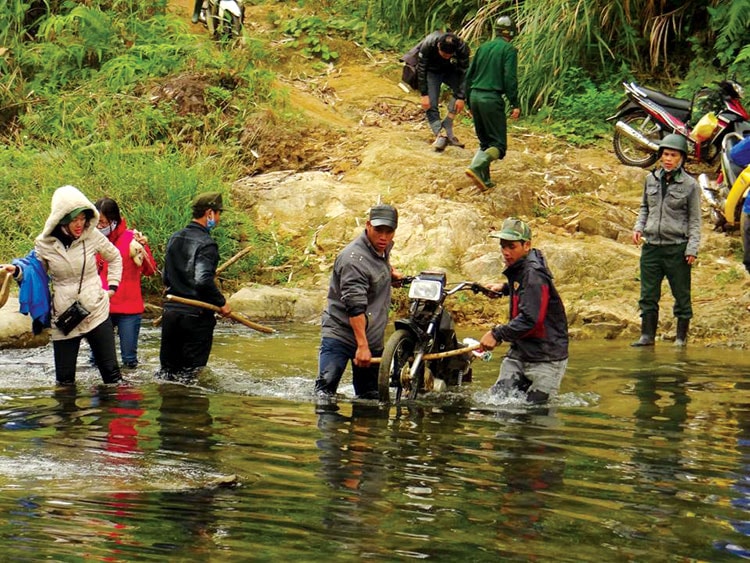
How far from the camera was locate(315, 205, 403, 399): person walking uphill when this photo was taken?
9.14 m

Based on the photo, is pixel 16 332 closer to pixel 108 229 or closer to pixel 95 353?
pixel 108 229

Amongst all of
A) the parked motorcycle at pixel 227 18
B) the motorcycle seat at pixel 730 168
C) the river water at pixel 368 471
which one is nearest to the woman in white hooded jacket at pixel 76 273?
the river water at pixel 368 471

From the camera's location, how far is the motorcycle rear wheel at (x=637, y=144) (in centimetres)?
1748

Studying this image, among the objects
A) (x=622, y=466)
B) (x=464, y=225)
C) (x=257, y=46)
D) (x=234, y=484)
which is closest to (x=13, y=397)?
(x=234, y=484)

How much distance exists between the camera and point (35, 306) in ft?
30.8

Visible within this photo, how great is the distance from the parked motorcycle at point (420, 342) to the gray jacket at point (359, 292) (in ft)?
0.62

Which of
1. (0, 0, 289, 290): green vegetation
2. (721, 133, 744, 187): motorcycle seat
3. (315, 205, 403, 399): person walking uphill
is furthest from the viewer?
(0, 0, 289, 290): green vegetation

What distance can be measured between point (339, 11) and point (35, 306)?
47.5ft

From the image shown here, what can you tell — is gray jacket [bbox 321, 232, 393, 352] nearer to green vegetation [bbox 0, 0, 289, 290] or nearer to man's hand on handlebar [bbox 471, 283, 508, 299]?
man's hand on handlebar [bbox 471, 283, 508, 299]

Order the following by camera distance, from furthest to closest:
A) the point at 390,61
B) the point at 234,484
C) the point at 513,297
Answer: the point at 390,61 < the point at 513,297 < the point at 234,484

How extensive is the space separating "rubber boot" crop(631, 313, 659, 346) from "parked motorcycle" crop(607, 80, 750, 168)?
4.34 metres

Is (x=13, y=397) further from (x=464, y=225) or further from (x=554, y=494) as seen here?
(x=464, y=225)

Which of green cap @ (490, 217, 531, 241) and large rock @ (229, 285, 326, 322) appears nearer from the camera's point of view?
green cap @ (490, 217, 531, 241)

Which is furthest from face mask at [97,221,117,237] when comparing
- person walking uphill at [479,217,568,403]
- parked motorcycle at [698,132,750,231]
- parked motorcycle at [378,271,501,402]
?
parked motorcycle at [698,132,750,231]
